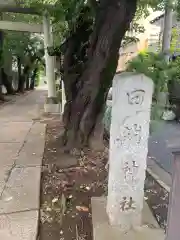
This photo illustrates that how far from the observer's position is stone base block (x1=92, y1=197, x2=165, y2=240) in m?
2.52

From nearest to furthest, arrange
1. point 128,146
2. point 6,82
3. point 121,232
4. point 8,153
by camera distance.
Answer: point 128,146 < point 121,232 < point 8,153 < point 6,82

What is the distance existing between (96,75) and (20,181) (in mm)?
1942

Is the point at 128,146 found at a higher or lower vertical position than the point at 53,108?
higher

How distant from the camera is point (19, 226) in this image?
2.76m

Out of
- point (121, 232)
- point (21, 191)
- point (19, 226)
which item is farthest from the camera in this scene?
point (21, 191)

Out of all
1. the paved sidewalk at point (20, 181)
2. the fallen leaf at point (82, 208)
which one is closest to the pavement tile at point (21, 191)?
the paved sidewalk at point (20, 181)

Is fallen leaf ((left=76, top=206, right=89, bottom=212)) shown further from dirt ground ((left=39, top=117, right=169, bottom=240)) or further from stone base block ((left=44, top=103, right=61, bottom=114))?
stone base block ((left=44, top=103, right=61, bottom=114))

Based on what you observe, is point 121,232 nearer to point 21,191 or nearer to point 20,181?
point 21,191

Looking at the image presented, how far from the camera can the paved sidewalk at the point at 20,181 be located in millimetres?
2754

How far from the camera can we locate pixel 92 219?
2789mm

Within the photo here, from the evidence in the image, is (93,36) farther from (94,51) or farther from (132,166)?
(132,166)

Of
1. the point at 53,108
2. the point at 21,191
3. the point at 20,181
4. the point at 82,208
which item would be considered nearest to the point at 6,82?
the point at 53,108

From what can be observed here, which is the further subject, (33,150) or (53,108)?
(53,108)

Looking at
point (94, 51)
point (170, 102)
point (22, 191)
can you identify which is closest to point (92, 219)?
point (22, 191)
